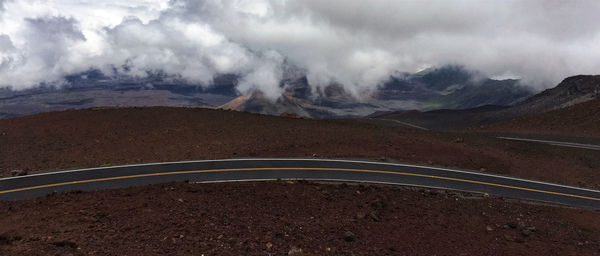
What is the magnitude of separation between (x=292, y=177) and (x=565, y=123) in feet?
196

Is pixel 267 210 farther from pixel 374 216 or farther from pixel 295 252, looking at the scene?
pixel 374 216

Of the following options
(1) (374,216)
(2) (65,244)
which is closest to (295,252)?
(1) (374,216)

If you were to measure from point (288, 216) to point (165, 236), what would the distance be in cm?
537

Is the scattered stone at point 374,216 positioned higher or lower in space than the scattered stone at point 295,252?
lower

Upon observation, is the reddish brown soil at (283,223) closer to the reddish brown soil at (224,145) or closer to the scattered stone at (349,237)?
the scattered stone at (349,237)

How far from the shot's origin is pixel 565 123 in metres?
57.8

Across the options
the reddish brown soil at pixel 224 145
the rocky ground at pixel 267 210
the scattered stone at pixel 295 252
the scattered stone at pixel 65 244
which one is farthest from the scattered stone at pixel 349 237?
the reddish brown soil at pixel 224 145

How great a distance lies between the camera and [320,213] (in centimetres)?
1583

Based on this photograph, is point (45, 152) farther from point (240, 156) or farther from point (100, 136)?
point (240, 156)

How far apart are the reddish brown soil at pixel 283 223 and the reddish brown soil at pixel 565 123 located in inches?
1715

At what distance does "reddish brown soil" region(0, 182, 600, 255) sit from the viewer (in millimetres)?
11891

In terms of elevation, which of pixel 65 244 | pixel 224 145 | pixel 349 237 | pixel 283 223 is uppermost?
pixel 224 145

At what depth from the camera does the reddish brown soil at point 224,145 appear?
2636 centimetres

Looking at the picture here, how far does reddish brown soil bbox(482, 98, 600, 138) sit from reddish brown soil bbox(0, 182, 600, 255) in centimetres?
4356
